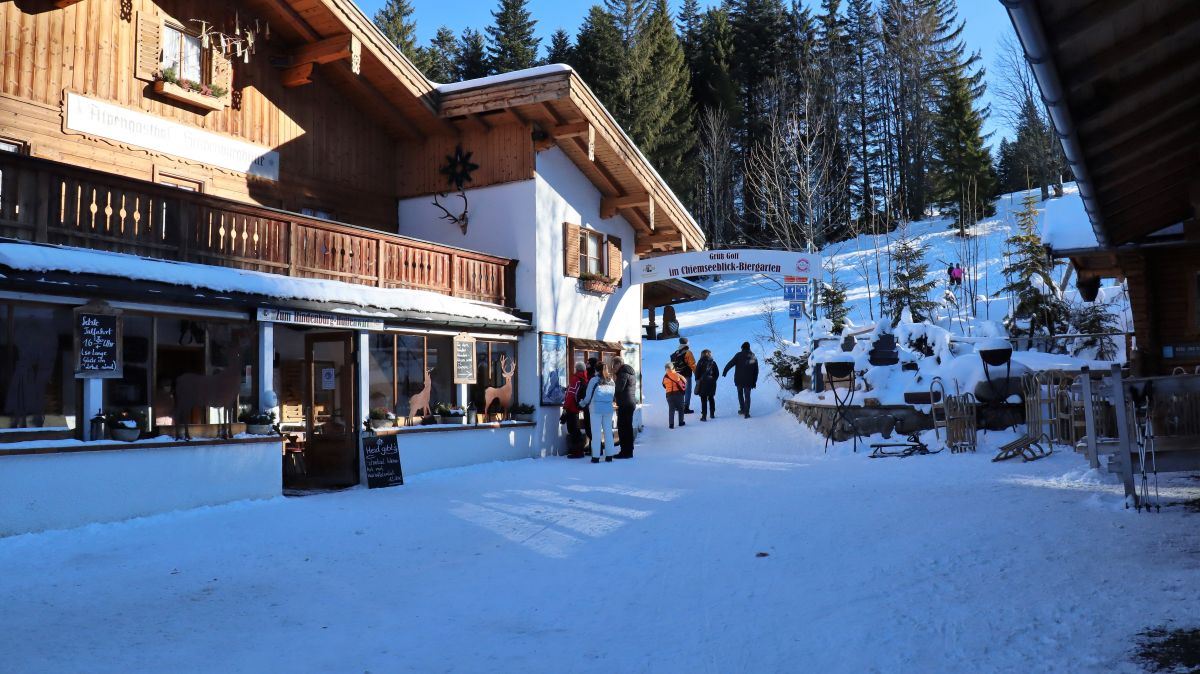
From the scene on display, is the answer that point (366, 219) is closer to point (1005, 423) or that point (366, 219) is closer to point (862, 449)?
point (862, 449)

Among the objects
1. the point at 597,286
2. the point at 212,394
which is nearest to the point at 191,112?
the point at 212,394

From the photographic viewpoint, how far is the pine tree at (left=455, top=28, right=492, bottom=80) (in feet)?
A: 160

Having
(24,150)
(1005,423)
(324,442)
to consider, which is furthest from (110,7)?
(1005,423)

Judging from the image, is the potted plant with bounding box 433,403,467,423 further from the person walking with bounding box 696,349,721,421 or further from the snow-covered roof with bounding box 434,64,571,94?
the person walking with bounding box 696,349,721,421

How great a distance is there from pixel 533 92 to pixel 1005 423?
31.2ft

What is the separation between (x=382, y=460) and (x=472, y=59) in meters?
40.5

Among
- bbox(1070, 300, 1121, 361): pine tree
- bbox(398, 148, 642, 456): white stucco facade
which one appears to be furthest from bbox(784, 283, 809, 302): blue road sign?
bbox(1070, 300, 1121, 361): pine tree

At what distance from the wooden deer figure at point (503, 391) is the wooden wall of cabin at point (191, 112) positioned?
367cm

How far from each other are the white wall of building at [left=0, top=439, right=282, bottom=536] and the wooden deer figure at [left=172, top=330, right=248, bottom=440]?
0.38 meters

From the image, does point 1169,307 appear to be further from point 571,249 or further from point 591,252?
point 591,252

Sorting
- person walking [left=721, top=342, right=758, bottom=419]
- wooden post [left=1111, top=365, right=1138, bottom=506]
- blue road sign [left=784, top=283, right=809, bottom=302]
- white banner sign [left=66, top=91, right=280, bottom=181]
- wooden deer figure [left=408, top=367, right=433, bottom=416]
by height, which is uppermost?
white banner sign [left=66, top=91, right=280, bottom=181]

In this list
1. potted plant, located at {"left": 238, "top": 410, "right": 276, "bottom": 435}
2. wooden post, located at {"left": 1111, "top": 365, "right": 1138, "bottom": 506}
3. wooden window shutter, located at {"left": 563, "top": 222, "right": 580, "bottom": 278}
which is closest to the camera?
wooden post, located at {"left": 1111, "top": 365, "right": 1138, "bottom": 506}

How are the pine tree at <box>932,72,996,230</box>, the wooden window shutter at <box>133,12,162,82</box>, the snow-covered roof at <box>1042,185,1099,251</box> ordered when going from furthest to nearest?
1. the pine tree at <box>932,72,996,230</box>
2. the snow-covered roof at <box>1042,185,1099,251</box>
3. the wooden window shutter at <box>133,12,162,82</box>

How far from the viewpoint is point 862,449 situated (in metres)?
14.8
